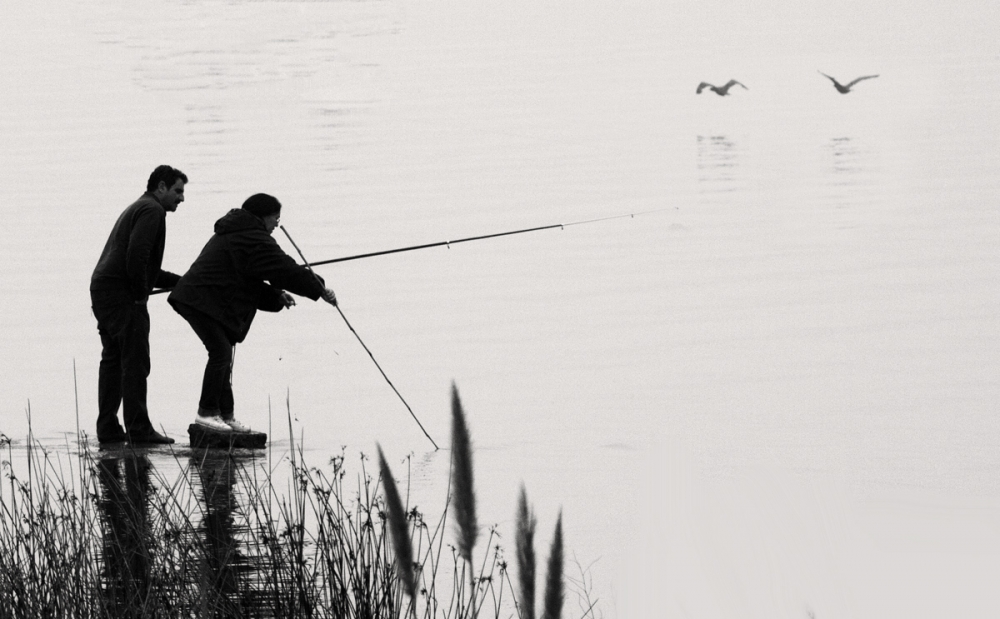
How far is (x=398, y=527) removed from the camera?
A: 275cm

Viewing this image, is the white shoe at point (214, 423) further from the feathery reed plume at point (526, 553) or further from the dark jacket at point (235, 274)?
A: the feathery reed plume at point (526, 553)

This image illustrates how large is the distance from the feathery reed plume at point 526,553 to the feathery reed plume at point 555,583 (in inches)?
1.4

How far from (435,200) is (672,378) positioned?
14.8 m

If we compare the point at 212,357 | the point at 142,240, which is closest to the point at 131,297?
the point at 142,240

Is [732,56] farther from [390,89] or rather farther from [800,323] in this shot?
[800,323]

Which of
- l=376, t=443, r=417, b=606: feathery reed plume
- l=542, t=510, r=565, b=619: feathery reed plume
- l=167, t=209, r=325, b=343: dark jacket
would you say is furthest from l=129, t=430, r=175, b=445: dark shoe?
l=542, t=510, r=565, b=619: feathery reed plume

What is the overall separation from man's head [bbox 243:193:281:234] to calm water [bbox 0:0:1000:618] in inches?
59.3

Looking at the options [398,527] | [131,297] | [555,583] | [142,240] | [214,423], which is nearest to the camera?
[555,583]

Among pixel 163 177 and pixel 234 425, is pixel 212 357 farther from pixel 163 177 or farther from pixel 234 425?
pixel 163 177

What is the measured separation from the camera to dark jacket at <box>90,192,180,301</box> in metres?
8.65

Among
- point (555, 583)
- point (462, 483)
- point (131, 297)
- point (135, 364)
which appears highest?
point (131, 297)

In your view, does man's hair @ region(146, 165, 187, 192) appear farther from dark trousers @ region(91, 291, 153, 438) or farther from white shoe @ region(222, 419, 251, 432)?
white shoe @ region(222, 419, 251, 432)

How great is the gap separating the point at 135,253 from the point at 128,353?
0.57 meters

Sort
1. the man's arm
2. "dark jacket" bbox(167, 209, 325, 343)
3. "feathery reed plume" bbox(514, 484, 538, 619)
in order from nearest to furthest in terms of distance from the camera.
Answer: "feathery reed plume" bbox(514, 484, 538, 619) → the man's arm → "dark jacket" bbox(167, 209, 325, 343)
